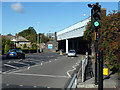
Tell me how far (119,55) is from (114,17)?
3.88 meters

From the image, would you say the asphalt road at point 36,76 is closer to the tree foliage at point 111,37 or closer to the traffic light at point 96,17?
the tree foliage at point 111,37

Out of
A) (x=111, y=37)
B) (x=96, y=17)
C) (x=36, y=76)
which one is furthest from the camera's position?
(x=111, y=37)

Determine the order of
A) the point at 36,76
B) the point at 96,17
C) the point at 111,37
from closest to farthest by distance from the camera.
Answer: the point at 96,17
the point at 36,76
the point at 111,37

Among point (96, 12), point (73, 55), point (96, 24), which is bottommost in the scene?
point (73, 55)

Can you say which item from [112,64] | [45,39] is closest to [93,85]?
[112,64]

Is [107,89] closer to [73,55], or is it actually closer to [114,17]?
[114,17]

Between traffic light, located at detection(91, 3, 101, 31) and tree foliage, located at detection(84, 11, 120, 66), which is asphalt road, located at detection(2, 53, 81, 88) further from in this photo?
traffic light, located at detection(91, 3, 101, 31)

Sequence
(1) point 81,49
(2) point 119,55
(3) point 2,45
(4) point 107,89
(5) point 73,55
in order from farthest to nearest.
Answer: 1. (1) point 81,49
2. (3) point 2,45
3. (5) point 73,55
4. (2) point 119,55
5. (4) point 107,89

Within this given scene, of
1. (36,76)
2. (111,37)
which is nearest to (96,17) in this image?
(111,37)

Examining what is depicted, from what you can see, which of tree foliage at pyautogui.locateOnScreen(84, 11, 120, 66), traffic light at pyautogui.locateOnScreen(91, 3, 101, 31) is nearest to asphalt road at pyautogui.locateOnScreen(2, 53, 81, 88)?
tree foliage at pyautogui.locateOnScreen(84, 11, 120, 66)

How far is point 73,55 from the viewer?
38125 mm

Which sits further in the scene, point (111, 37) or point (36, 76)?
point (111, 37)

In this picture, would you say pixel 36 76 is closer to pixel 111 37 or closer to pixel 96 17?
pixel 96 17

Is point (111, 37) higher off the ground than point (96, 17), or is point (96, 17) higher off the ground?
point (96, 17)
